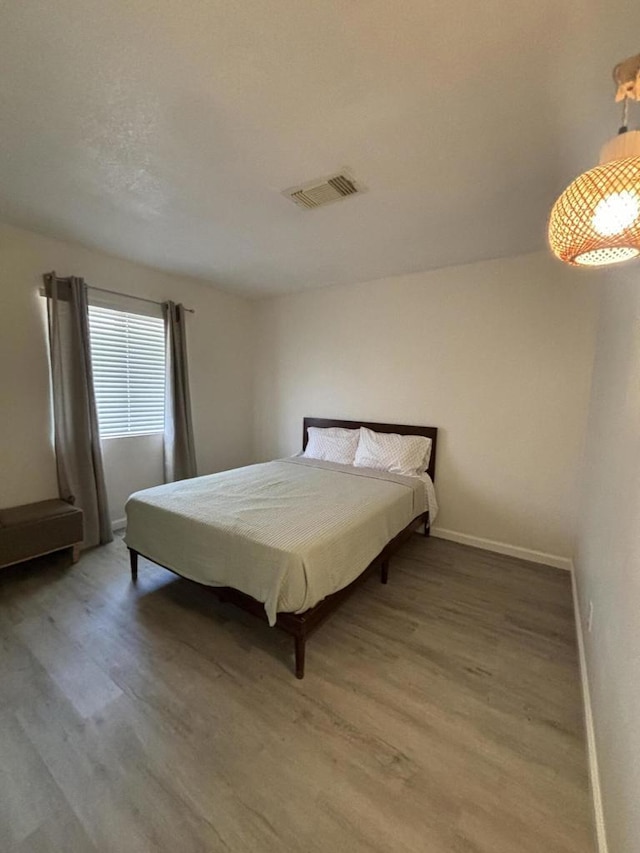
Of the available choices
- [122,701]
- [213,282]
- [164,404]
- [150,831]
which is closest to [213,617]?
[122,701]

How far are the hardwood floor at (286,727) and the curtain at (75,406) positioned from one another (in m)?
0.79

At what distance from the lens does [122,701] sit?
160 cm

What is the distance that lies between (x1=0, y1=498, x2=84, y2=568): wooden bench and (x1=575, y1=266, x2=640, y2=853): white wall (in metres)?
3.25

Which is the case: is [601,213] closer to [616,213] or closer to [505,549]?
[616,213]

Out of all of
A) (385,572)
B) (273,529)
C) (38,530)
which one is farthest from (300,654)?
(38,530)

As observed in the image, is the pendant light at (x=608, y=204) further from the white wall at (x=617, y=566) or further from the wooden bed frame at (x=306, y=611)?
the wooden bed frame at (x=306, y=611)

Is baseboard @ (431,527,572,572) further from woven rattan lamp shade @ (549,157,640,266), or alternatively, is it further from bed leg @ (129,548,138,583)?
woven rattan lamp shade @ (549,157,640,266)

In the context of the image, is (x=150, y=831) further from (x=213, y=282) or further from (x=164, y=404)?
(x=213, y=282)

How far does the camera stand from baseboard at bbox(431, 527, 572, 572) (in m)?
2.90

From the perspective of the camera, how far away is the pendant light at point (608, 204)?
78 cm

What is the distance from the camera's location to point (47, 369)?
286cm

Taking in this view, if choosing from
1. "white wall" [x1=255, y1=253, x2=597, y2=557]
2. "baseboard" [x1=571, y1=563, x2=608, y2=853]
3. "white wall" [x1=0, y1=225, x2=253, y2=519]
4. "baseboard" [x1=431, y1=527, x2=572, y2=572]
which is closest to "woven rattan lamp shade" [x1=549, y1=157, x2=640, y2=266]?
"baseboard" [x1=571, y1=563, x2=608, y2=853]

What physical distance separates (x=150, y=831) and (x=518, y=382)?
131 inches

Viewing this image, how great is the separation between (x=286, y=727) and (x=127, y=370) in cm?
314
